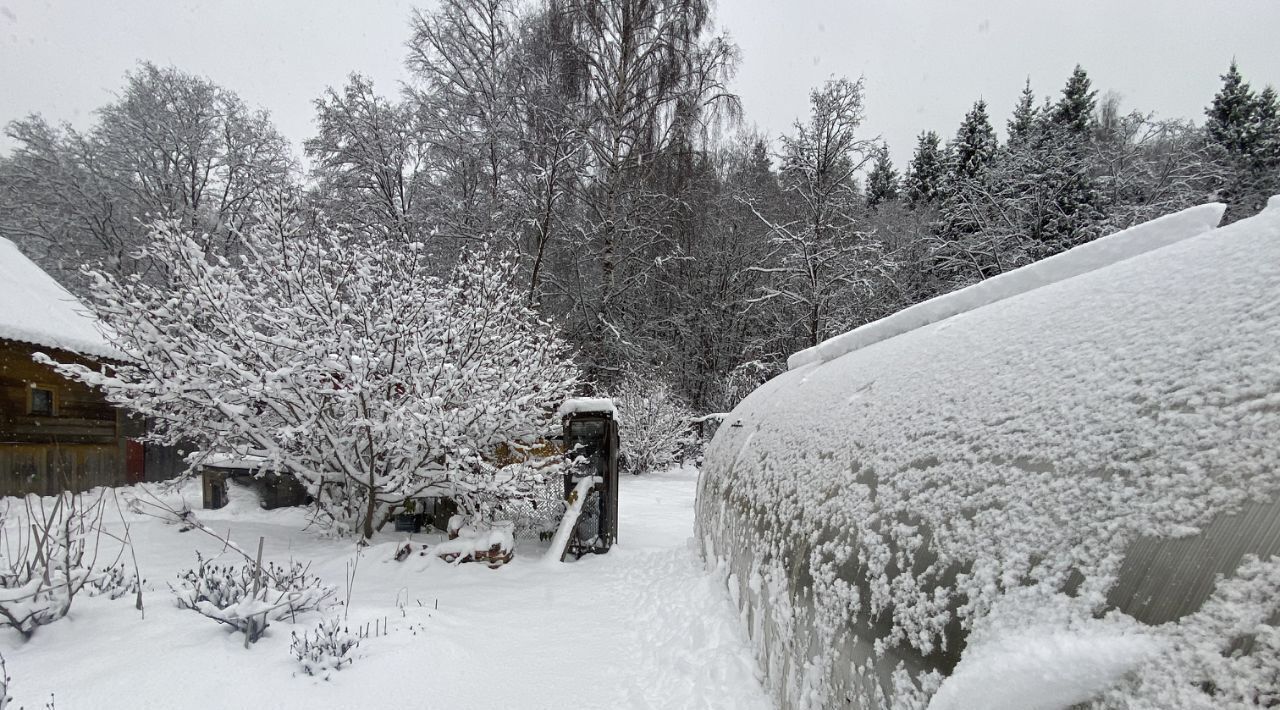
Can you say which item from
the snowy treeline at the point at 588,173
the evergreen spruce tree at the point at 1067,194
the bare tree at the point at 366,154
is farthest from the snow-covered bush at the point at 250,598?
the evergreen spruce tree at the point at 1067,194

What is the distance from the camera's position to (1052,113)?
20.5m

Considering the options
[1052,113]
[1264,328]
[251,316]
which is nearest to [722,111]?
[251,316]

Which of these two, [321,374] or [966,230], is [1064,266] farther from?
[966,230]

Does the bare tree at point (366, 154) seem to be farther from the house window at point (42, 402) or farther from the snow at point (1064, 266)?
the snow at point (1064, 266)

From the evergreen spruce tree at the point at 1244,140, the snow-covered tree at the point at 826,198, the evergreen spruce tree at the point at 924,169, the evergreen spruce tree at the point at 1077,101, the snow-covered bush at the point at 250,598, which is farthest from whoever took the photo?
the evergreen spruce tree at the point at 924,169

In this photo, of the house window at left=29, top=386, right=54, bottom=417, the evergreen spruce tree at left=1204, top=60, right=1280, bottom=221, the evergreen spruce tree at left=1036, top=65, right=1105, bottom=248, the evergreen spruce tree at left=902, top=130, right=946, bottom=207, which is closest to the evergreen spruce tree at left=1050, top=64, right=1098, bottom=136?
the evergreen spruce tree at left=1204, top=60, right=1280, bottom=221

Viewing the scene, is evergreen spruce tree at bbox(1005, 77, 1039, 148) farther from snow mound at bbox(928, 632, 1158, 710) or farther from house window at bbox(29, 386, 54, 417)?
house window at bbox(29, 386, 54, 417)

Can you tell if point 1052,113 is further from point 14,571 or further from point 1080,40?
point 14,571

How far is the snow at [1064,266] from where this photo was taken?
169cm

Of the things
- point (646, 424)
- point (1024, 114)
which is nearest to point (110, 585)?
Answer: point (646, 424)

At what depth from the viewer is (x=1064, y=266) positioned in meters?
2.04

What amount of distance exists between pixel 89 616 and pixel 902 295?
16.8m

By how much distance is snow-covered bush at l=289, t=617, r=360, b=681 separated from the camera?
230 cm

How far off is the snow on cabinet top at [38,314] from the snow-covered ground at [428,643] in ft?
18.1
